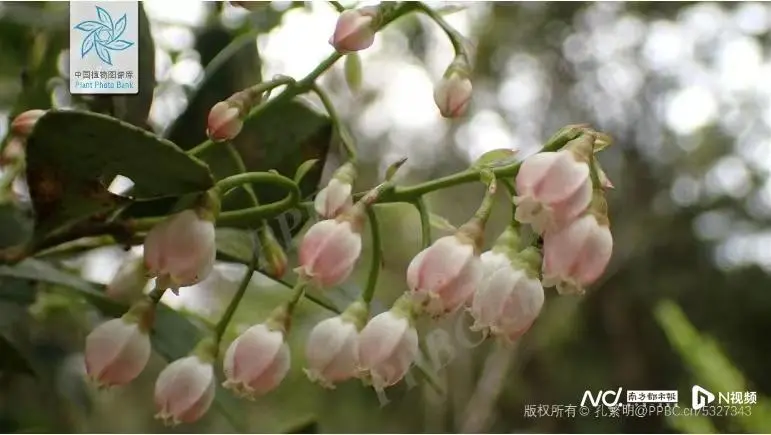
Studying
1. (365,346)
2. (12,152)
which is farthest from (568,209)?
(12,152)

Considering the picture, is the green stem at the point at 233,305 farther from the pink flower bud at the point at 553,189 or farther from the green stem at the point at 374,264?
the pink flower bud at the point at 553,189

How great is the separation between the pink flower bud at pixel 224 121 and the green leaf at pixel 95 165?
0.15 feet

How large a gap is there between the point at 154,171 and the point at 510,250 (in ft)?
0.51

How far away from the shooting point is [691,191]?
0.75m

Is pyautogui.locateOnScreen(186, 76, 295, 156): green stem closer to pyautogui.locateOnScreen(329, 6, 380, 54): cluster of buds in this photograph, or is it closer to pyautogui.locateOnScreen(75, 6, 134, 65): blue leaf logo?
pyautogui.locateOnScreen(329, 6, 380, 54): cluster of buds

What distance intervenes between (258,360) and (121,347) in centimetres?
7

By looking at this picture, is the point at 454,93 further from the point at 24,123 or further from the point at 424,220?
the point at 24,123

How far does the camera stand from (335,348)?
0.40 m

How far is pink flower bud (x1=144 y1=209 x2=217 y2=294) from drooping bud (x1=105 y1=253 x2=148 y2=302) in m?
0.10

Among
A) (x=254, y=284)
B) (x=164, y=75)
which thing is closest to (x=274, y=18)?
(x=164, y=75)

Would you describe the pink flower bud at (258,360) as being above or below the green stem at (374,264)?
below

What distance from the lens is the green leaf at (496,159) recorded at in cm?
41

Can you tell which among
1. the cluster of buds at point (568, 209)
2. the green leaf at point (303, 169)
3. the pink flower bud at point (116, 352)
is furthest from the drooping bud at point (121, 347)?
the cluster of buds at point (568, 209)

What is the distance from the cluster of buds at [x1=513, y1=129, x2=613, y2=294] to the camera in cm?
33
